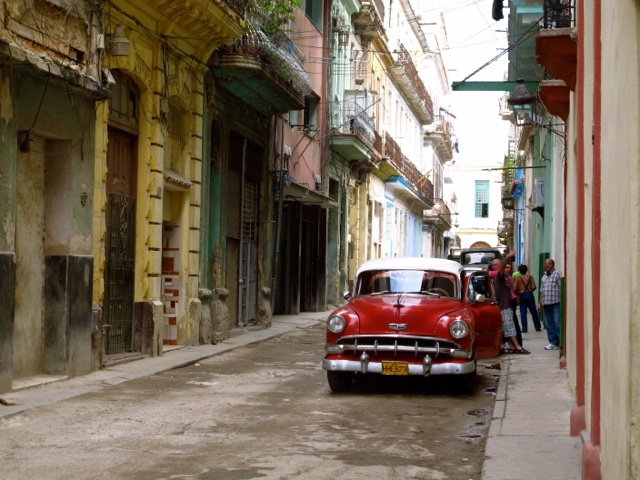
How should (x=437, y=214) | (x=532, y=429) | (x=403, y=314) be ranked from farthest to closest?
(x=437, y=214) < (x=403, y=314) < (x=532, y=429)

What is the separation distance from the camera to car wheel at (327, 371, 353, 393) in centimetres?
1233

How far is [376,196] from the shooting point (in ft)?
133

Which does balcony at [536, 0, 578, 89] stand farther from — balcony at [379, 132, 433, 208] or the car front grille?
balcony at [379, 132, 433, 208]

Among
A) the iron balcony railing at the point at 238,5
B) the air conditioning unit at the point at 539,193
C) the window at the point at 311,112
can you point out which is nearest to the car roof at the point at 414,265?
the iron balcony railing at the point at 238,5

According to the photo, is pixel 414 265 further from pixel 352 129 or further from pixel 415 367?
pixel 352 129

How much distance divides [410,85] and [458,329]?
1373 inches

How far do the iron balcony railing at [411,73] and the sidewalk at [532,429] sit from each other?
27.2 metres

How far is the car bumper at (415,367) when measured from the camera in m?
11.8

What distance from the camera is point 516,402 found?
11461mm

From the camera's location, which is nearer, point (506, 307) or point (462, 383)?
point (462, 383)

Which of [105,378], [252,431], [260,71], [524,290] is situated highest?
[260,71]

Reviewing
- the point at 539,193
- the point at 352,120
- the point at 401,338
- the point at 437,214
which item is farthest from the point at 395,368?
the point at 437,214

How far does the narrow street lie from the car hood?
77 cm

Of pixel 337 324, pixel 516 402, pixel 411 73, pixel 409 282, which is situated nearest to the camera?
pixel 516 402
